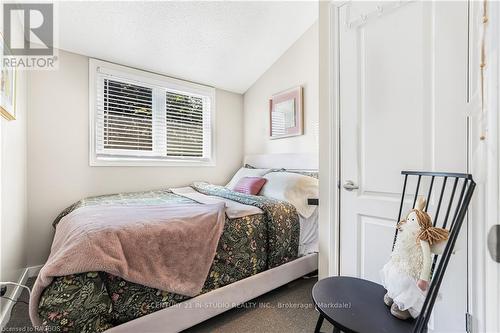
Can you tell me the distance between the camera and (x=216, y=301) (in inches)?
58.7

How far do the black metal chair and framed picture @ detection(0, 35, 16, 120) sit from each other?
210 cm

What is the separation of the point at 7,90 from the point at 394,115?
2.40 metres

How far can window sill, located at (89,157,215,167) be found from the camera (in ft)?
8.71

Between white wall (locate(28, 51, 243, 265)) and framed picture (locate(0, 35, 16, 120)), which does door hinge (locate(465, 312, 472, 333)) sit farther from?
white wall (locate(28, 51, 243, 265))

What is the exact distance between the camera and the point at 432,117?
3.64 ft

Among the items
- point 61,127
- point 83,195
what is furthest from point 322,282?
point 61,127

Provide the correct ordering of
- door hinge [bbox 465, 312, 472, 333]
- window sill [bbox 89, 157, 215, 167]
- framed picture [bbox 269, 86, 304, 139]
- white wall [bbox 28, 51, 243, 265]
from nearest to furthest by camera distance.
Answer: door hinge [bbox 465, 312, 472, 333]
white wall [bbox 28, 51, 243, 265]
window sill [bbox 89, 157, 215, 167]
framed picture [bbox 269, 86, 304, 139]

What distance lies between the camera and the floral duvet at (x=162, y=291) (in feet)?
3.35

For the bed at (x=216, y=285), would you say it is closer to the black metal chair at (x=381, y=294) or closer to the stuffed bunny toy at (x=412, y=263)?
the black metal chair at (x=381, y=294)

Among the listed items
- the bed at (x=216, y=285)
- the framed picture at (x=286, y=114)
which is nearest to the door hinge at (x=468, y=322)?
the bed at (x=216, y=285)

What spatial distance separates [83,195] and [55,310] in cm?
186

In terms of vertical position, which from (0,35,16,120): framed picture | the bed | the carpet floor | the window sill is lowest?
the carpet floor

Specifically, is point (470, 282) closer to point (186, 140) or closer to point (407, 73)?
point (407, 73)

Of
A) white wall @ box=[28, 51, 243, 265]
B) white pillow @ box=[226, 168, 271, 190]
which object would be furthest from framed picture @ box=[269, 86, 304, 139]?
white wall @ box=[28, 51, 243, 265]
